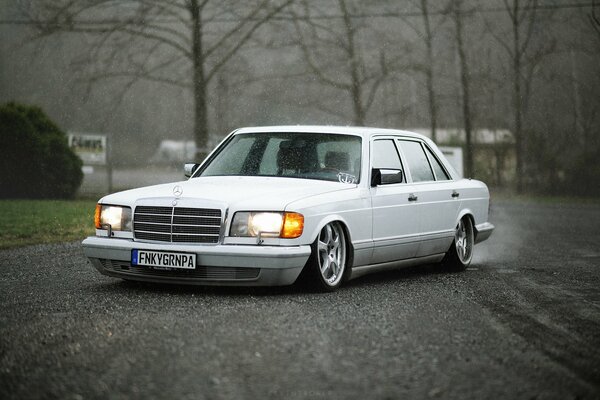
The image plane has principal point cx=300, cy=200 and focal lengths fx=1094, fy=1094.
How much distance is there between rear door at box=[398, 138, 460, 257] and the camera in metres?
10.5

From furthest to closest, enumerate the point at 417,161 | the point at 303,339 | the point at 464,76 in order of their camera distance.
Result: the point at 464,76, the point at 417,161, the point at 303,339

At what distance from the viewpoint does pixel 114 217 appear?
356 inches

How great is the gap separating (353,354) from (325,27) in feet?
83.8

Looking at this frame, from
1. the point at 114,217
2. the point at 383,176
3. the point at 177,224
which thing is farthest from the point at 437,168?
the point at 114,217

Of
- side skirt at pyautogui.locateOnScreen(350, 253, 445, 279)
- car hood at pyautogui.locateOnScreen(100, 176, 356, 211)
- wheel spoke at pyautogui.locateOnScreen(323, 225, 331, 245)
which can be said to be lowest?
side skirt at pyautogui.locateOnScreen(350, 253, 445, 279)

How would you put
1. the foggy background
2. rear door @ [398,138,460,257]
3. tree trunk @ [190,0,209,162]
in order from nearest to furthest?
rear door @ [398,138,460,257]
tree trunk @ [190,0,209,162]
the foggy background

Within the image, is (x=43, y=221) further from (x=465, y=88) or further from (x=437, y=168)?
(x=465, y=88)

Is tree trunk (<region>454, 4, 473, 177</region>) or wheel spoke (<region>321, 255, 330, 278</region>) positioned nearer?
wheel spoke (<region>321, 255, 330, 278</region>)

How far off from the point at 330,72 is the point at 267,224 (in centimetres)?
2409

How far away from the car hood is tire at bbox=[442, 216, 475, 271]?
2100 millimetres

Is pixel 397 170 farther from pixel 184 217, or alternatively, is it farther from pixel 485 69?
pixel 485 69

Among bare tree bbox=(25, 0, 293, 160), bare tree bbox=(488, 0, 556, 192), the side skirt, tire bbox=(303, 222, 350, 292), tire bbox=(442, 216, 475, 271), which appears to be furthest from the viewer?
bare tree bbox=(488, 0, 556, 192)

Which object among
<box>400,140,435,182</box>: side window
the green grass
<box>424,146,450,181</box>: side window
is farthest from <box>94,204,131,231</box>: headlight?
the green grass

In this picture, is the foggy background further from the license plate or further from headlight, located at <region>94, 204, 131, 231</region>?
the license plate
